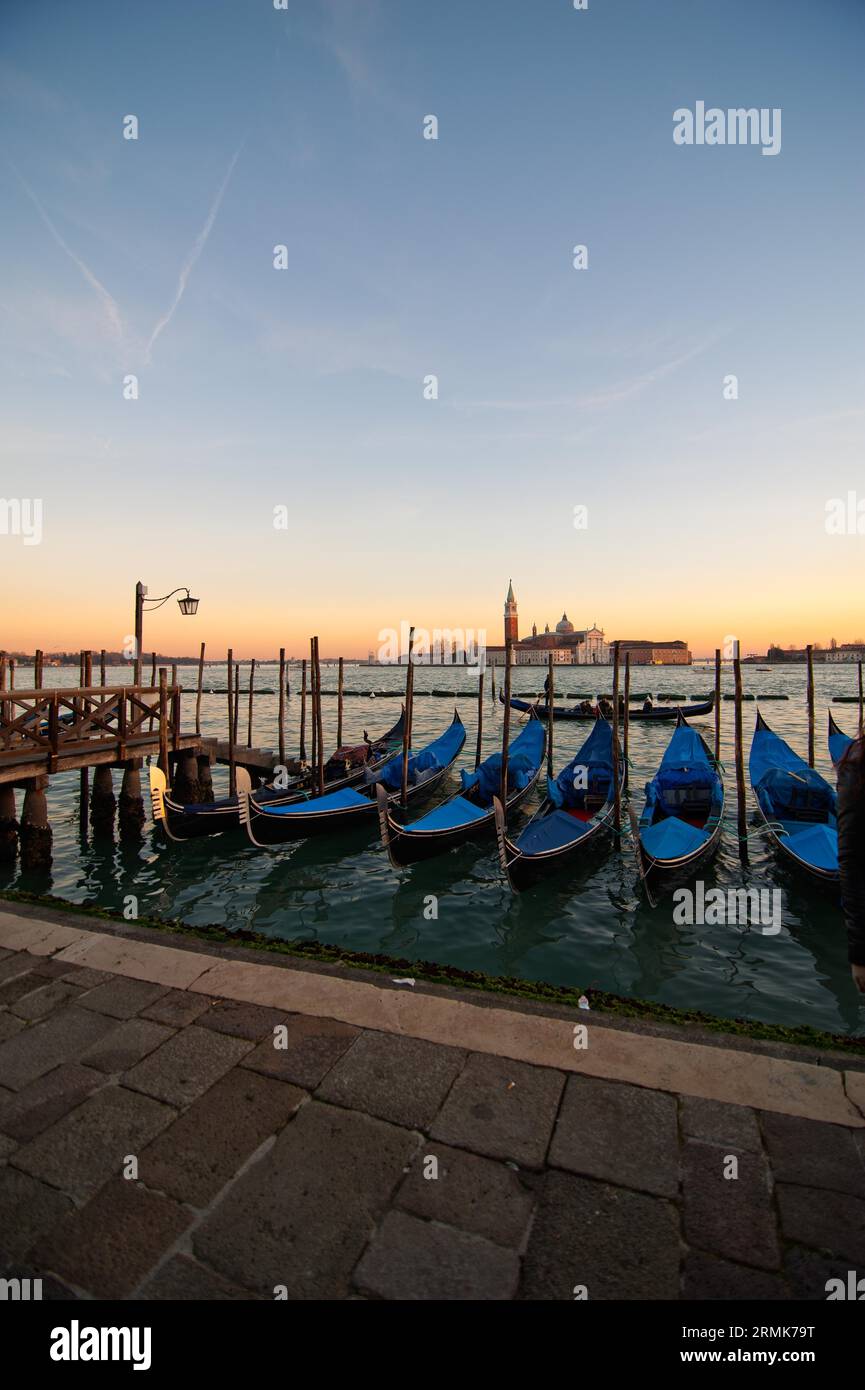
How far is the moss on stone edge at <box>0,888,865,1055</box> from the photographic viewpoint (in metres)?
3.98

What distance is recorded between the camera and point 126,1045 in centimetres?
372

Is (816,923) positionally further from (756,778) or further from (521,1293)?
(521,1293)

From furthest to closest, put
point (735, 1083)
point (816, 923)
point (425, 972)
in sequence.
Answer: point (816, 923) → point (425, 972) → point (735, 1083)

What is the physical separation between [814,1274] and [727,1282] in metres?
0.34

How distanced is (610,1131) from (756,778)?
14010 mm

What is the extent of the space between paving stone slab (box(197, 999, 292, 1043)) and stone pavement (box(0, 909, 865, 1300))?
0.02 meters

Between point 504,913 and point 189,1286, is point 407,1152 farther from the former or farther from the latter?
point 504,913

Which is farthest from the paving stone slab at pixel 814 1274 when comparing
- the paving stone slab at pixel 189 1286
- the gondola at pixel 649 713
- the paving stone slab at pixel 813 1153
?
the gondola at pixel 649 713

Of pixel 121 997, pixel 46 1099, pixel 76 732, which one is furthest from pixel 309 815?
pixel 46 1099

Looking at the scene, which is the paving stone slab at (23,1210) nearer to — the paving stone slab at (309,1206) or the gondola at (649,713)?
the paving stone slab at (309,1206)

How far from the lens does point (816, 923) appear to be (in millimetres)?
9062

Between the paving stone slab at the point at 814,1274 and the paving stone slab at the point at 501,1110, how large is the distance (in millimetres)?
981

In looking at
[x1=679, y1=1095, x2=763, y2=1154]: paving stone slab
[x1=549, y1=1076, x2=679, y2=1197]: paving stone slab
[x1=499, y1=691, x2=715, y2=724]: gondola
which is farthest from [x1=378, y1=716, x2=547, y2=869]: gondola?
[x1=499, y1=691, x2=715, y2=724]: gondola
